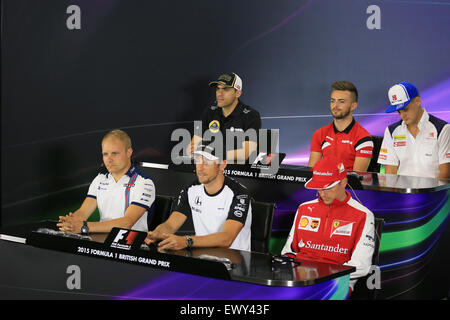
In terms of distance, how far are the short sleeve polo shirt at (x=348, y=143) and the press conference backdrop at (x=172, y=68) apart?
1.35 meters

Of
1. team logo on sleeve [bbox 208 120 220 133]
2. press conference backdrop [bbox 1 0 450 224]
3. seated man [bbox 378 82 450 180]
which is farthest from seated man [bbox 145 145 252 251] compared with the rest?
press conference backdrop [bbox 1 0 450 224]

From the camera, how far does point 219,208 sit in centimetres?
390

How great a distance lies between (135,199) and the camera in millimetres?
4102

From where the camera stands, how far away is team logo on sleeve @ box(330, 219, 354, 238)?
11.5 ft

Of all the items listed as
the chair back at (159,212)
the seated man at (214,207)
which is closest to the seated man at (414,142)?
the seated man at (214,207)

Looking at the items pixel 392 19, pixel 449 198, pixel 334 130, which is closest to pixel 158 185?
pixel 334 130

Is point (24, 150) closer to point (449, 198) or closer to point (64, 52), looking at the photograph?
point (64, 52)

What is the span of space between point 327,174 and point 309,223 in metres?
0.34

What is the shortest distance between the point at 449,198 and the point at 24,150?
440cm

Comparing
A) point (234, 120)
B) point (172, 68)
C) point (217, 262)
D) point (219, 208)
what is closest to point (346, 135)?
point (234, 120)

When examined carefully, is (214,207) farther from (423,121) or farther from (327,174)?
(423,121)

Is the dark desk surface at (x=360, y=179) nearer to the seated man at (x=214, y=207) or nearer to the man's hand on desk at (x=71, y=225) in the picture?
the seated man at (x=214, y=207)

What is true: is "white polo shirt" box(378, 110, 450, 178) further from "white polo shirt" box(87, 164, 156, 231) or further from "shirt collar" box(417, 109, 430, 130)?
"white polo shirt" box(87, 164, 156, 231)

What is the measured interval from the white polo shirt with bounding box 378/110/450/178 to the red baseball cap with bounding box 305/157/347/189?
1921 mm
